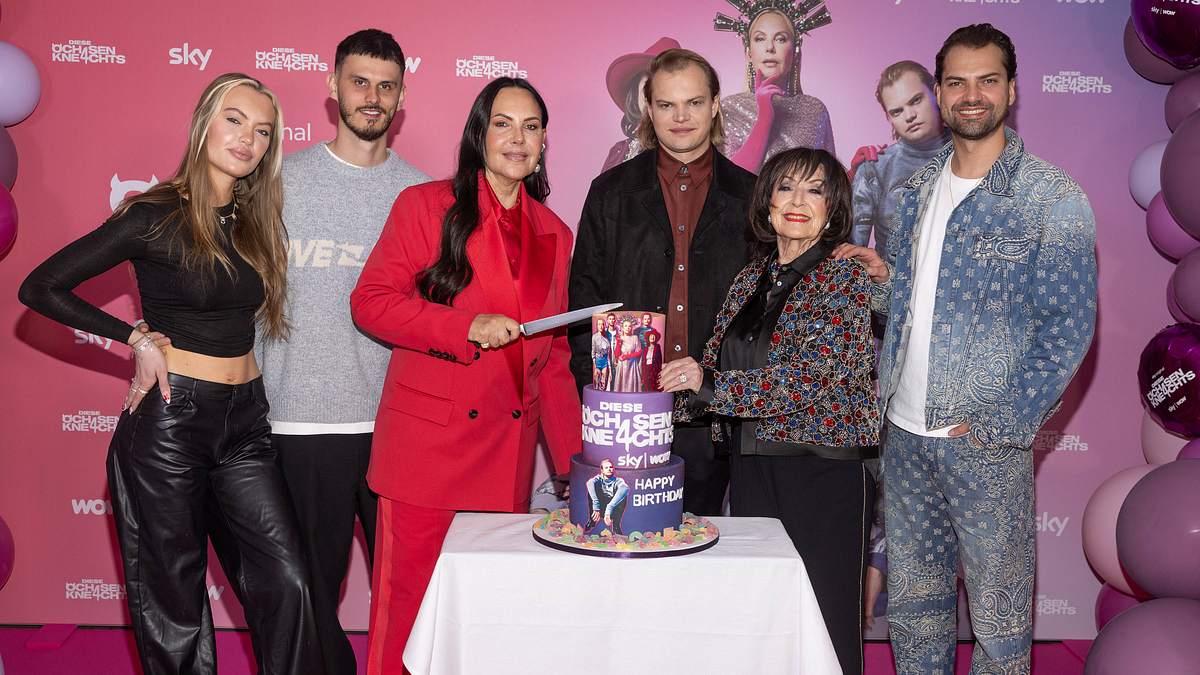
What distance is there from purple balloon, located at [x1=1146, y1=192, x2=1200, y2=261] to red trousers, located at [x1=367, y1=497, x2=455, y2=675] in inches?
112

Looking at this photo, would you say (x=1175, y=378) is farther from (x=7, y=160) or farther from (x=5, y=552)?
(x=7, y=160)

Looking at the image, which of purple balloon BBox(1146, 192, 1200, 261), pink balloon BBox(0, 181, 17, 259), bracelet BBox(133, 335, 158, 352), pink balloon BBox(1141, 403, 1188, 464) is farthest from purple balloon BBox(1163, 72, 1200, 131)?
pink balloon BBox(0, 181, 17, 259)

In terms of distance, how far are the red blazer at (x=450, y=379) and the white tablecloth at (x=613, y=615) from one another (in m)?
0.72

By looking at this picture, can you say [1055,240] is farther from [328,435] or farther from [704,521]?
[328,435]

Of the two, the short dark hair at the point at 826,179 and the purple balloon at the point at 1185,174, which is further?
the purple balloon at the point at 1185,174

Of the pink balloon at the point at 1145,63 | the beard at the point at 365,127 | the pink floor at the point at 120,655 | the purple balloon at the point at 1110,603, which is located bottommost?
the pink floor at the point at 120,655

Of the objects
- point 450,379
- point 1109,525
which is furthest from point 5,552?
point 1109,525

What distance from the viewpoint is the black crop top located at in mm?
2799

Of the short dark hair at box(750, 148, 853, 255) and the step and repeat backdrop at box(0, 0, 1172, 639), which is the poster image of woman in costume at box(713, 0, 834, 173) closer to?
the step and repeat backdrop at box(0, 0, 1172, 639)

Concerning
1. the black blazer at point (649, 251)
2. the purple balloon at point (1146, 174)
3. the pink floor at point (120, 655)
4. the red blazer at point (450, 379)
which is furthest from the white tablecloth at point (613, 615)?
the purple balloon at point (1146, 174)

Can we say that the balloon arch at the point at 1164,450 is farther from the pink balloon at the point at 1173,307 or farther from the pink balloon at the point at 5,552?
the pink balloon at the point at 5,552

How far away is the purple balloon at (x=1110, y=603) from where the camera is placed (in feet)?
12.7

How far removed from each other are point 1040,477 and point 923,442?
1566 mm

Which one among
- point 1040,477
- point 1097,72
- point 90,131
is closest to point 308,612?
point 90,131
